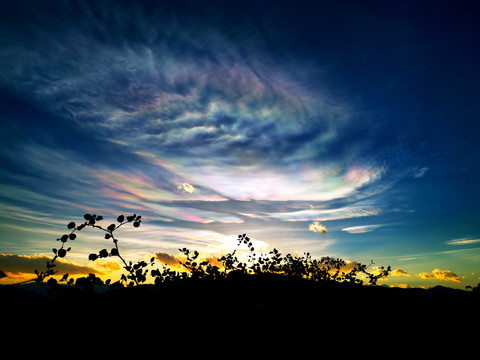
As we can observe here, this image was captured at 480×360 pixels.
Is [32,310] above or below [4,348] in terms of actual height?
above

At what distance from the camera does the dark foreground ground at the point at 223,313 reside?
247 inches

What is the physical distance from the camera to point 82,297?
7.71 m

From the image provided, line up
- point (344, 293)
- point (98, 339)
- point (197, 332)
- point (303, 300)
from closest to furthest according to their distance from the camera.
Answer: point (98, 339) → point (197, 332) → point (303, 300) → point (344, 293)

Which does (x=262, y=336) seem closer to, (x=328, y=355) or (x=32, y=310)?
(x=328, y=355)

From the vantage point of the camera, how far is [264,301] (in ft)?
33.8

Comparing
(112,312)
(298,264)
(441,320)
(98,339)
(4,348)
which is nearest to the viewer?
(4,348)

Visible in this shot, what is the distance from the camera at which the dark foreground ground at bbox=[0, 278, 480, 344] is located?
247 inches

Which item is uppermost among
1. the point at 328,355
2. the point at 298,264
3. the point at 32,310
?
the point at 298,264

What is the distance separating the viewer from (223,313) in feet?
26.3

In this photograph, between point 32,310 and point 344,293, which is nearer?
point 32,310

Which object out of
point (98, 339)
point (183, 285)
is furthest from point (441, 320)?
point (98, 339)

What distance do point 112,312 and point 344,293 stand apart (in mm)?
12869

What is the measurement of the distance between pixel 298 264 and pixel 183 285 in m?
14.9

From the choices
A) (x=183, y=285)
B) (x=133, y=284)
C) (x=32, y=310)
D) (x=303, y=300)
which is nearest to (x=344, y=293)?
(x=303, y=300)
